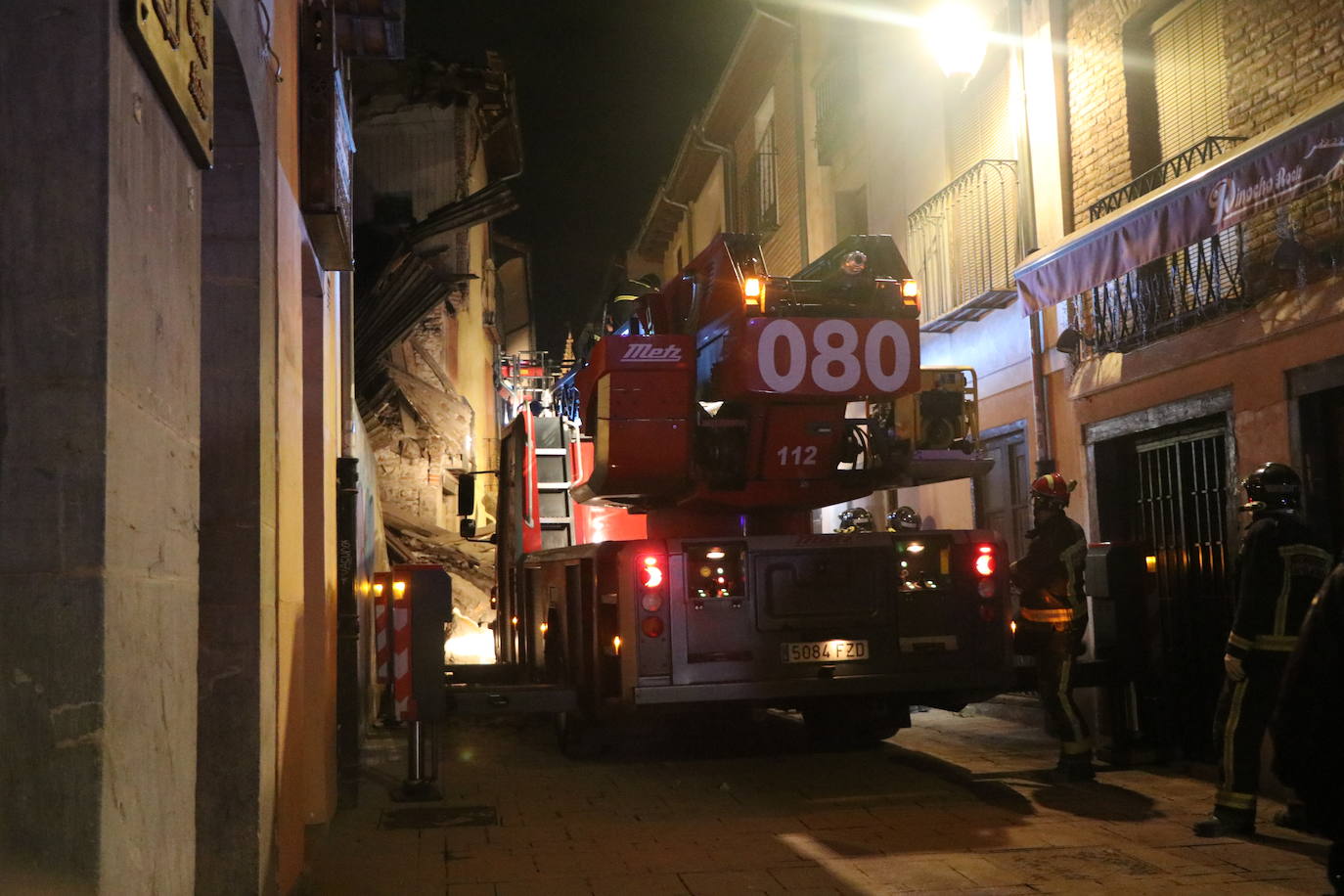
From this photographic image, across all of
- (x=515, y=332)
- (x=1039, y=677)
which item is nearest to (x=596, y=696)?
(x=1039, y=677)

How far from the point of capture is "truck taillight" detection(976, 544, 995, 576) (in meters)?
9.02

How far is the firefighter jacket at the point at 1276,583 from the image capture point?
6621mm

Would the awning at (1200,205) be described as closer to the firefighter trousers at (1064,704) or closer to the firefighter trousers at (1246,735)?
the firefighter trousers at (1246,735)

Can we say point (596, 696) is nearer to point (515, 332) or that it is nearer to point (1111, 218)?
point (1111, 218)

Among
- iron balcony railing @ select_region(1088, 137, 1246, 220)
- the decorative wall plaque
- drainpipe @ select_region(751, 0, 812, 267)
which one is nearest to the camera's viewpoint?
the decorative wall plaque

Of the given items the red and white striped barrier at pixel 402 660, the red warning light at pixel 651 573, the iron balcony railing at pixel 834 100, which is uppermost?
the iron balcony railing at pixel 834 100

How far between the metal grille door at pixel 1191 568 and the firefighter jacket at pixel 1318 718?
639 centimetres

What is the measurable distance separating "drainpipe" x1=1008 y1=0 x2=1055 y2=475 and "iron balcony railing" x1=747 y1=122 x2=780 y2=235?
9818mm

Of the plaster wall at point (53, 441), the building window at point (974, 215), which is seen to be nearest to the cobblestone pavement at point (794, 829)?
the plaster wall at point (53, 441)

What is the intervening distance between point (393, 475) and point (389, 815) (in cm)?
1844

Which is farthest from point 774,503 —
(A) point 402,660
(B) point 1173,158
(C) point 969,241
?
(C) point 969,241

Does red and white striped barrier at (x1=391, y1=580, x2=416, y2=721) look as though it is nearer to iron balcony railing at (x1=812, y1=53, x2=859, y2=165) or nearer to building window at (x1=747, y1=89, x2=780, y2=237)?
iron balcony railing at (x1=812, y1=53, x2=859, y2=165)

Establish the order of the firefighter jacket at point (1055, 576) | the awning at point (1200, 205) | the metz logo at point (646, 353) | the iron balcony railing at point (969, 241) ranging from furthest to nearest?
the iron balcony railing at point (969, 241)
the firefighter jacket at point (1055, 576)
the metz logo at point (646, 353)
the awning at point (1200, 205)

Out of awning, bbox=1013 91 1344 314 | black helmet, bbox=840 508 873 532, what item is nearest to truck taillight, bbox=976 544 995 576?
awning, bbox=1013 91 1344 314
